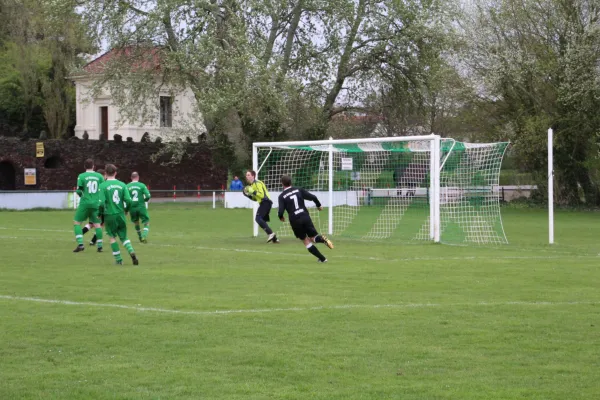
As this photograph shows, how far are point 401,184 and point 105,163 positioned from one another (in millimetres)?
26239

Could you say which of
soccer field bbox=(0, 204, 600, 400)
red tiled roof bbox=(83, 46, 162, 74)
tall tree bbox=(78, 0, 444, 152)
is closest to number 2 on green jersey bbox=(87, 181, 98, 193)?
soccer field bbox=(0, 204, 600, 400)

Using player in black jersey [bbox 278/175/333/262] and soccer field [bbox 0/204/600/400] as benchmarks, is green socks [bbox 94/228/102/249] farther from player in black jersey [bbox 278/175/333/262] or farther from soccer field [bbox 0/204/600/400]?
player in black jersey [bbox 278/175/333/262]

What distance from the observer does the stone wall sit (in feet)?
169

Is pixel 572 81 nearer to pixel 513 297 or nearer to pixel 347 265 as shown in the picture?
pixel 347 265

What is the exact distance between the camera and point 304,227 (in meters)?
17.8

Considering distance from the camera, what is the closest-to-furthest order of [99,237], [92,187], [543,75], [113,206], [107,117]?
[113,206] → [92,187] → [99,237] → [543,75] → [107,117]

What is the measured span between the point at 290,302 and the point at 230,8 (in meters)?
34.4

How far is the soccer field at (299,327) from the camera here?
7.56 m

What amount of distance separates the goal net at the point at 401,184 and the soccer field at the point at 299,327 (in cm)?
573

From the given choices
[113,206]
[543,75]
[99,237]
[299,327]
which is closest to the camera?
[299,327]

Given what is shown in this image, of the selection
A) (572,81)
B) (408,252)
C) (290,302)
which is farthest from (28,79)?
(290,302)

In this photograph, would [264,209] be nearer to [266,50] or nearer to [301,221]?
[301,221]

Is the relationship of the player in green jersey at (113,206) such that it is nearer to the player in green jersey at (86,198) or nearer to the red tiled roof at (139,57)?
the player in green jersey at (86,198)

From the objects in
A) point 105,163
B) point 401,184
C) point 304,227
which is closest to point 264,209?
point 304,227
